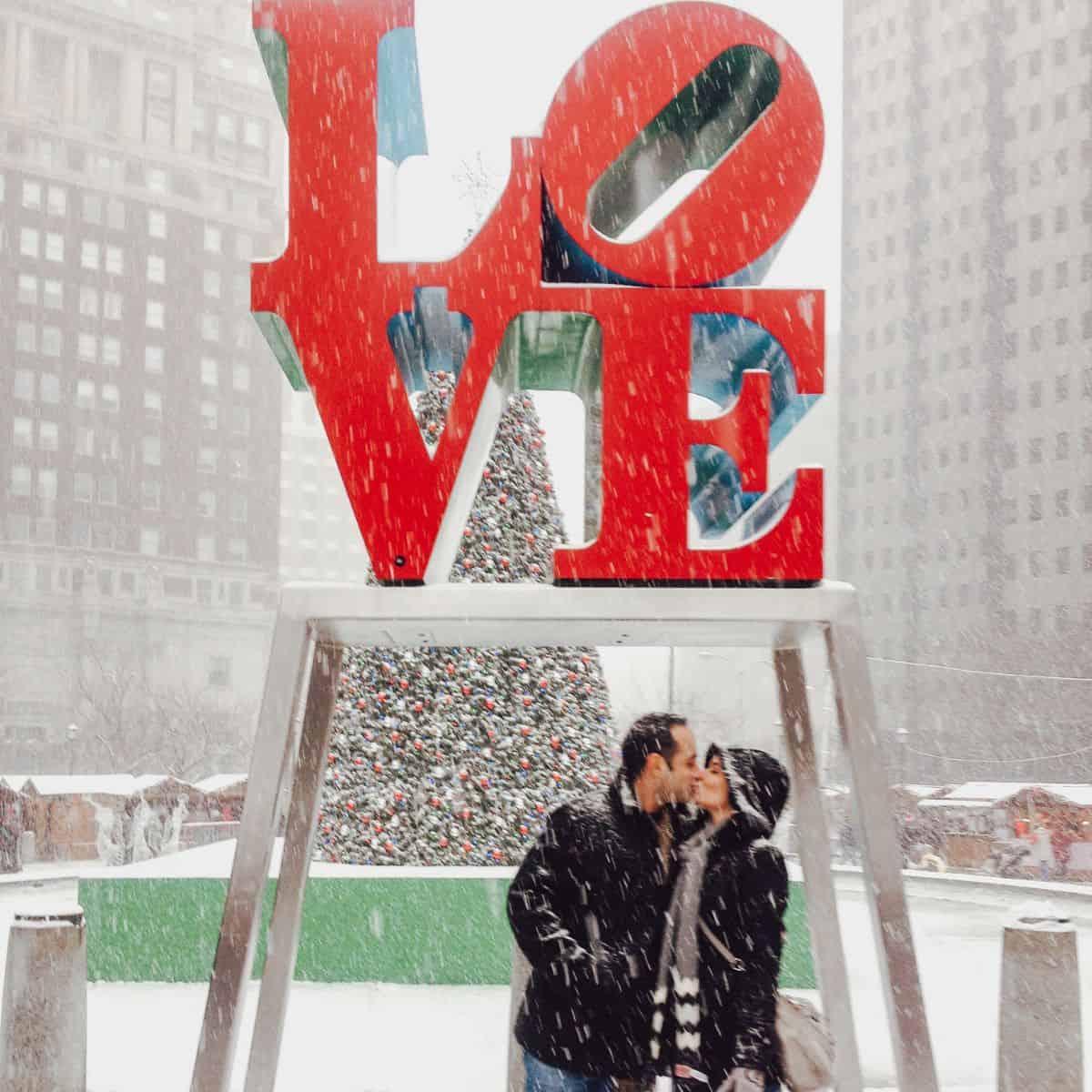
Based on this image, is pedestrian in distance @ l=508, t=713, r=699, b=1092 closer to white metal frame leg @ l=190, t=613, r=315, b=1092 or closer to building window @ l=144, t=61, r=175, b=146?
white metal frame leg @ l=190, t=613, r=315, b=1092

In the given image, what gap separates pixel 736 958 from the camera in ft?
11.1

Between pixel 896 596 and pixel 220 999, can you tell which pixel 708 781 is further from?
pixel 896 596

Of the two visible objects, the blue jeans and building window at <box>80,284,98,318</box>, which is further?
building window at <box>80,284,98,318</box>

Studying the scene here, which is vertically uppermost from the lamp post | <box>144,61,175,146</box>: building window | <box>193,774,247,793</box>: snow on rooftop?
<box>144,61,175,146</box>: building window

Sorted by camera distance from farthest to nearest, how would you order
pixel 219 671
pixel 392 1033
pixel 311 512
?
pixel 311 512 < pixel 219 671 < pixel 392 1033

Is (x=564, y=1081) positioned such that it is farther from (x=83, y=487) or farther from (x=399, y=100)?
(x=83, y=487)

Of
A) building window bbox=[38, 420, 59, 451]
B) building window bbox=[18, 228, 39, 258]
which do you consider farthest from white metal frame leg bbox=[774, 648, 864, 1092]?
building window bbox=[18, 228, 39, 258]

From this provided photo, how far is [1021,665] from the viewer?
6944 cm

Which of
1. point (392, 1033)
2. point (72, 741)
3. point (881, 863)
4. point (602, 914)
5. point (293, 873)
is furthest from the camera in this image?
point (72, 741)

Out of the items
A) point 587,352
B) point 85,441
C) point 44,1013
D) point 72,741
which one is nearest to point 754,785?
point 587,352

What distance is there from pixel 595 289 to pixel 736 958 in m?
1.98

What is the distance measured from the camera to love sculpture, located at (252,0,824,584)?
420 cm

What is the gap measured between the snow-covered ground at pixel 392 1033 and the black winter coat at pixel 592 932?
3.58m

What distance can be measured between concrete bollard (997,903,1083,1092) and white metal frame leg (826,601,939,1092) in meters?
2.12
